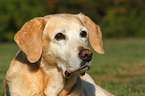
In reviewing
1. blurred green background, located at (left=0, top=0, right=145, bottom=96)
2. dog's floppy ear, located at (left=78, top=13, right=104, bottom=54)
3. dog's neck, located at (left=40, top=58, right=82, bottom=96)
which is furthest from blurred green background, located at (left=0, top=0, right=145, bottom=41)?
dog's neck, located at (left=40, top=58, right=82, bottom=96)

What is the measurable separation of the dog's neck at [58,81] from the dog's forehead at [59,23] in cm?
48

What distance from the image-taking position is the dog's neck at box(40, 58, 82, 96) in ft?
13.4

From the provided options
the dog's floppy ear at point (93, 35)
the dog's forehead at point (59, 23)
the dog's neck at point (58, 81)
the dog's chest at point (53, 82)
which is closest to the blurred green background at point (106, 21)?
the dog's floppy ear at point (93, 35)

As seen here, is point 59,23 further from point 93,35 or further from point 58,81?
point 58,81

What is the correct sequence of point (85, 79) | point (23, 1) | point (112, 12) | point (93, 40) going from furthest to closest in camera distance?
point (112, 12) → point (23, 1) → point (85, 79) → point (93, 40)

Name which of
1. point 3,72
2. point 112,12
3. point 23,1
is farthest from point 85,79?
point 112,12

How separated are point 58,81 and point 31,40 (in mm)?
748

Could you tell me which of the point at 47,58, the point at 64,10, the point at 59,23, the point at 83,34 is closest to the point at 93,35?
the point at 83,34

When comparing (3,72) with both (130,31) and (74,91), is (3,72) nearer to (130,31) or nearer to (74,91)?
(74,91)

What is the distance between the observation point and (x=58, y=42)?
13.1 feet

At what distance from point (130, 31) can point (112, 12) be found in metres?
8.11

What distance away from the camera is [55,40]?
4012 millimetres

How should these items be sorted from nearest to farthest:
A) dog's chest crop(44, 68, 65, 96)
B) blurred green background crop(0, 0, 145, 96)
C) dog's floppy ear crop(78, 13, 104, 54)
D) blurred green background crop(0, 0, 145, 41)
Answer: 1. dog's chest crop(44, 68, 65, 96)
2. dog's floppy ear crop(78, 13, 104, 54)
3. blurred green background crop(0, 0, 145, 96)
4. blurred green background crop(0, 0, 145, 41)

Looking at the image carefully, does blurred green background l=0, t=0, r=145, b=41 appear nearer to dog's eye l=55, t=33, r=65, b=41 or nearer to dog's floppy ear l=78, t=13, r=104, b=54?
dog's floppy ear l=78, t=13, r=104, b=54
